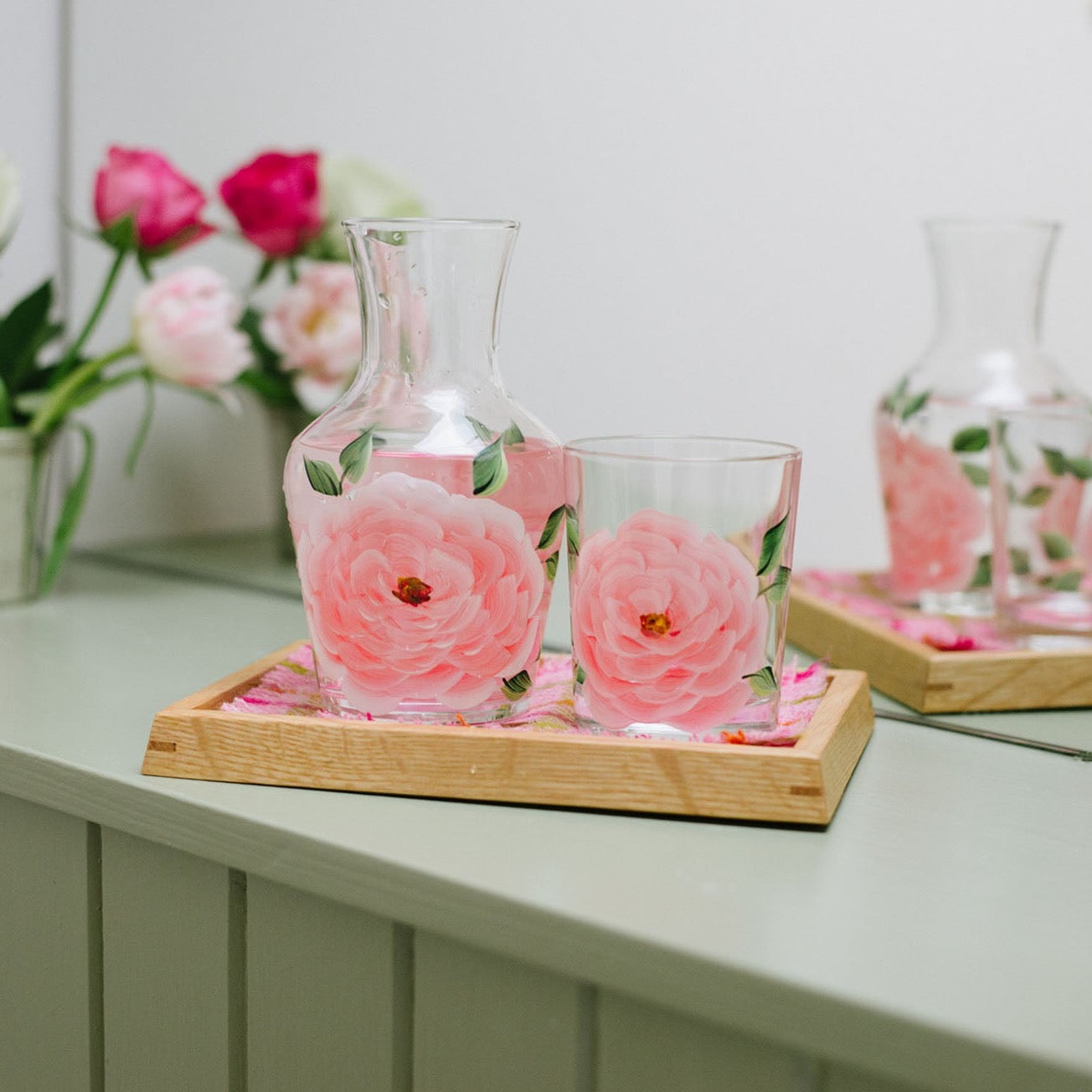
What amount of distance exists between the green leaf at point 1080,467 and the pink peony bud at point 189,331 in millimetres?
466

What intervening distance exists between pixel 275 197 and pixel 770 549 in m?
0.57

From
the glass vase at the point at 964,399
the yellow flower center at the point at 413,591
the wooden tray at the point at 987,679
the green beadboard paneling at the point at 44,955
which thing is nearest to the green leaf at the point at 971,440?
the glass vase at the point at 964,399

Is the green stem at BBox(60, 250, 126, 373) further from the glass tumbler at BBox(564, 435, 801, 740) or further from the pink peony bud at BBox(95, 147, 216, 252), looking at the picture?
the glass tumbler at BBox(564, 435, 801, 740)

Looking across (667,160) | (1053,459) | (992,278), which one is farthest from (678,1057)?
(667,160)

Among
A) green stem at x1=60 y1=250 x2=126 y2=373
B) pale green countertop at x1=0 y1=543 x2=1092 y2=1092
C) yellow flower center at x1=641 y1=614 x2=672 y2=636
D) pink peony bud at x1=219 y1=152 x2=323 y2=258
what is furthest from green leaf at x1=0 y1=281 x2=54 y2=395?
yellow flower center at x1=641 y1=614 x2=672 y2=636

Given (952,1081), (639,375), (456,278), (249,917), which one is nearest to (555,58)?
(639,375)

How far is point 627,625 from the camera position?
0.45 metres

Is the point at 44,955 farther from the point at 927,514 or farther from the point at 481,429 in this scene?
the point at 927,514

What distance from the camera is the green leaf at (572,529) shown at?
47 centimetres

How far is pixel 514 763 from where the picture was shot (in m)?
0.45

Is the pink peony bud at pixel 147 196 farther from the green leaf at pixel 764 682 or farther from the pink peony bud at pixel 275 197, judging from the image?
the green leaf at pixel 764 682

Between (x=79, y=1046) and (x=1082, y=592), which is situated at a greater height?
(x=1082, y=592)

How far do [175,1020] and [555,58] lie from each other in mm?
724

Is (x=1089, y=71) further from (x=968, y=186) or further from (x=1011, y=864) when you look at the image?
(x=1011, y=864)
